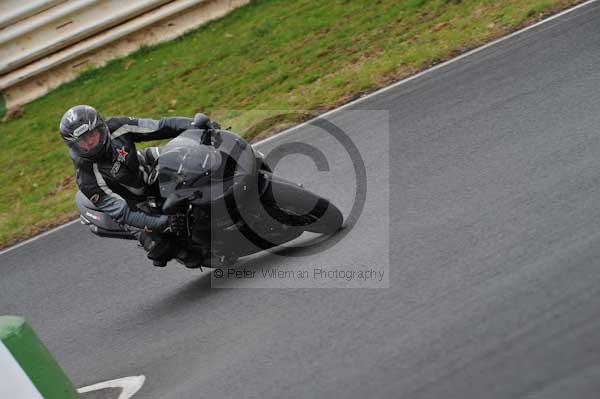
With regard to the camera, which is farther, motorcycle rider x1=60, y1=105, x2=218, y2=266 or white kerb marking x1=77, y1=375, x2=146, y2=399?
motorcycle rider x1=60, y1=105, x2=218, y2=266

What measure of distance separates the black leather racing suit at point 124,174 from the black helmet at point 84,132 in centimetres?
16

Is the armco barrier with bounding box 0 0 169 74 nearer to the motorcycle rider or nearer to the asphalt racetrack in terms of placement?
the asphalt racetrack

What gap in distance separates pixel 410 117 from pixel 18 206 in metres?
5.52

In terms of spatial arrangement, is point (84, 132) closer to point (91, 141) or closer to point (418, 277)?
point (91, 141)

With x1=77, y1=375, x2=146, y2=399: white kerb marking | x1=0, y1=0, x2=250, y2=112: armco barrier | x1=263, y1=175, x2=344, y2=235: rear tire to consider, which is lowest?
x1=77, y1=375, x2=146, y2=399: white kerb marking

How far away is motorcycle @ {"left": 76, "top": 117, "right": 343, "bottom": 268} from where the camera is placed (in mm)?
6441

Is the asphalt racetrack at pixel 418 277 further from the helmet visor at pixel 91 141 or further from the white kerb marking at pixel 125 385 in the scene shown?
the helmet visor at pixel 91 141

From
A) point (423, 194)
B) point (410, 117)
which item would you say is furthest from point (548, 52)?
point (423, 194)

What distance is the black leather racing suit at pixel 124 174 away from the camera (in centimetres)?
704

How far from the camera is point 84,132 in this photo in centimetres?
682

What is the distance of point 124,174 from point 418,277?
268 centimetres

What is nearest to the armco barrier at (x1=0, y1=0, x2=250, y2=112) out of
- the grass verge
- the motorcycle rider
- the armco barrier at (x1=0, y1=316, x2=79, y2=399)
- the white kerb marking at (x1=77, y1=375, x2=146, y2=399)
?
the grass verge

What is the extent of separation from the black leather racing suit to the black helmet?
160 mm

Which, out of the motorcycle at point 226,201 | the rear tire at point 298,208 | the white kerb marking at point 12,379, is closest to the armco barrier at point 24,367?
the white kerb marking at point 12,379
